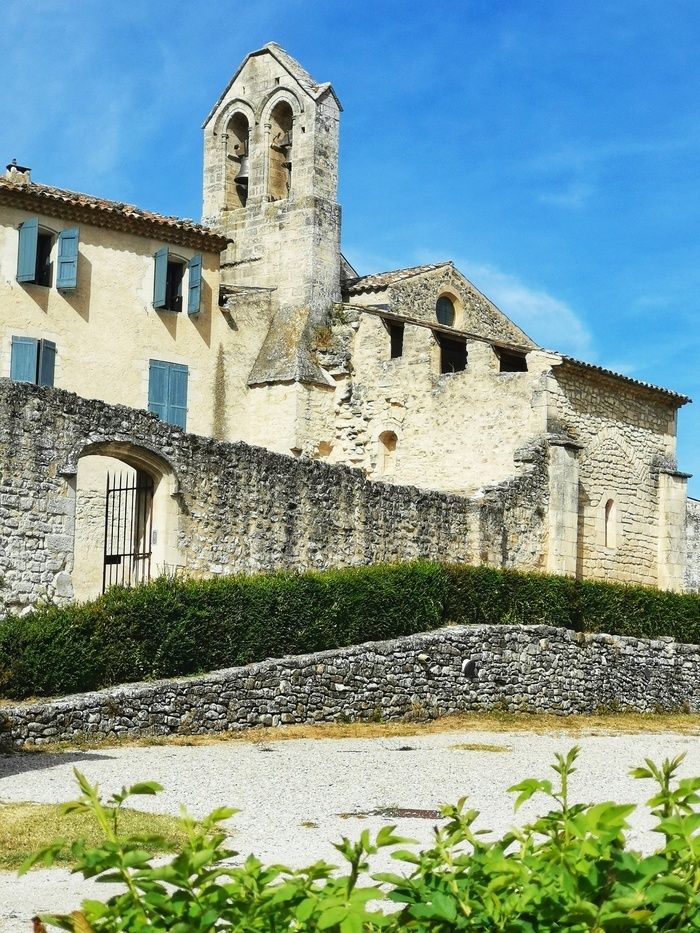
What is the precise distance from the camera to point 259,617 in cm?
1847

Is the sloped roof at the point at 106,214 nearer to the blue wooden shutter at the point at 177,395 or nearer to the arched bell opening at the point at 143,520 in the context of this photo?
the blue wooden shutter at the point at 177,395

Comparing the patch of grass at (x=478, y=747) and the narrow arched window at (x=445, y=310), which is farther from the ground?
the narrow arched window at (x=445, y=310)

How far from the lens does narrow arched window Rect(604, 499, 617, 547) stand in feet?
92.2

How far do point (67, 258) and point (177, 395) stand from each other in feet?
12.4

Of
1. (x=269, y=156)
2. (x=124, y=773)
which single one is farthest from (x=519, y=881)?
(x=269, y=156)

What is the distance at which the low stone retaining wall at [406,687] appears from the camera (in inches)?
632

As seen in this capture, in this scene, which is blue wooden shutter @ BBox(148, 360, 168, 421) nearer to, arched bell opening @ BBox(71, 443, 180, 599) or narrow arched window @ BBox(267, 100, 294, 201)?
narrow arched window @ BBox(267, 100, 294, 201)

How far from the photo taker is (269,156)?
3219cm

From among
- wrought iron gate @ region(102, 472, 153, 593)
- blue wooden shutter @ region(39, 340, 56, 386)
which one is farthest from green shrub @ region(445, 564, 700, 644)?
blue wooden shutter @ region(39, 340, 56, 386)

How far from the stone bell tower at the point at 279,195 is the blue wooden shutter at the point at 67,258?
16.5 ft

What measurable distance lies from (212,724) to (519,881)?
44.7 feet

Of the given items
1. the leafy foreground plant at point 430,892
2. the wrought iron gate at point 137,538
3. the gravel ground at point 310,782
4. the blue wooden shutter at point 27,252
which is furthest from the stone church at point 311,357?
the leafy foreground plant at point 430,892

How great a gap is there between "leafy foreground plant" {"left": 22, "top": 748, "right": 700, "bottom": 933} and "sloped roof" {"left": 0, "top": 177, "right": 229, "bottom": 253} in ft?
81.0

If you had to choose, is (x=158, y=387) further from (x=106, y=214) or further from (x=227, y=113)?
(x=227, y=113)
